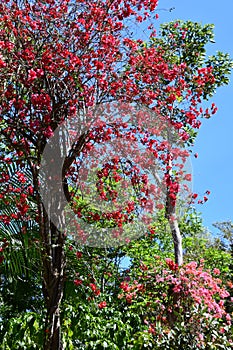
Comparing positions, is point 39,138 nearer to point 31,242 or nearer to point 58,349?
point 31,242

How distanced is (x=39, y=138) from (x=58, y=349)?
1.91 m

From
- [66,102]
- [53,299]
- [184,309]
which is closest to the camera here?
[53,299]

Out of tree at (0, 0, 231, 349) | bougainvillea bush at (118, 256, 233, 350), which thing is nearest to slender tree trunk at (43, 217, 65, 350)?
tree at (0, 0, 231, 349)

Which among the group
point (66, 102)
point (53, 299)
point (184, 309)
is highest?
point (66, 102)

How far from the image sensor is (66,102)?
4355 mm

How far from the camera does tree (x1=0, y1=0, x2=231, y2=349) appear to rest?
4.14 m

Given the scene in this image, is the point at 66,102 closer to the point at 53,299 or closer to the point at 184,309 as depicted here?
the point at 53,299

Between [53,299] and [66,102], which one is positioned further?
[66,102]

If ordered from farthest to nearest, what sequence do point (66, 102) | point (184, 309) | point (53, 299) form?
point (184, 309) < point (66, 102) < point (53, 299)

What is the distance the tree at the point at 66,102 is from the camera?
4145 millimetres

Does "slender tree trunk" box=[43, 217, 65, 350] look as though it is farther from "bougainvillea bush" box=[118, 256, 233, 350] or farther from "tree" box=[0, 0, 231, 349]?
"bougainvillea bush" box=[118, 256, 233, 350]

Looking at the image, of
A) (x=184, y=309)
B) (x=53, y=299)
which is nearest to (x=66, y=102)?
(x=53, y=299)

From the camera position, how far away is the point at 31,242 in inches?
172

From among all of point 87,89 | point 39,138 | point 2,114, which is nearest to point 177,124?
point 87,89
